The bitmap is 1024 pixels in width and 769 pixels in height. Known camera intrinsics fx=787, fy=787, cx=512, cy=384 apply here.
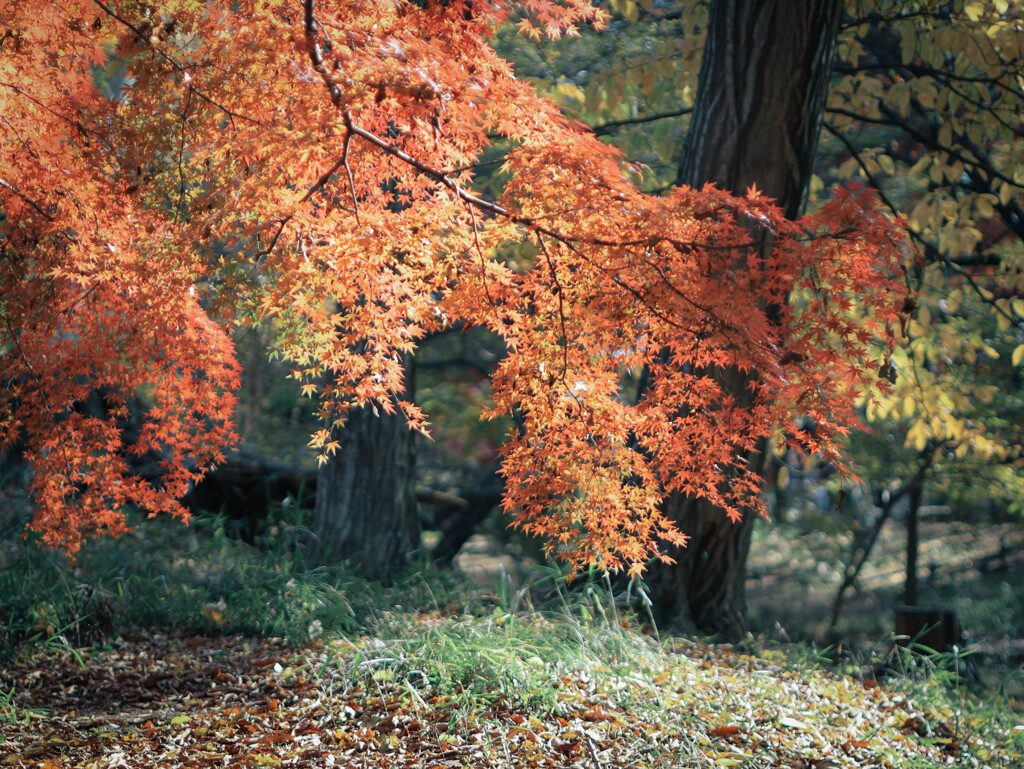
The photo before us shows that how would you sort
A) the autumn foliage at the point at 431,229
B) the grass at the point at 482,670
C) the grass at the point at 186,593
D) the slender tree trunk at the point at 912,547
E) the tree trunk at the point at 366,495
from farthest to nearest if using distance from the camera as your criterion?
the slender tree trunk at the point at 912,547, the tree trunk at the point at 366,495, the grass at the point at 186,593, the grass at the point at 482,670, the autumn foliage at the point at 431,229

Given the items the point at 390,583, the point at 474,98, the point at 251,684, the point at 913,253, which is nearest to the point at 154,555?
the point at 390,583

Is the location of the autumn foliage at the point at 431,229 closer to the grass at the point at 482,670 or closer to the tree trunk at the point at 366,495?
the grass at the point at 482,670

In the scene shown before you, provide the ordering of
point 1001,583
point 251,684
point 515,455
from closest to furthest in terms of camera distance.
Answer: point 515,455, point 251,684, point 1001,583

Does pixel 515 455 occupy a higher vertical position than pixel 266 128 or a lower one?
lower

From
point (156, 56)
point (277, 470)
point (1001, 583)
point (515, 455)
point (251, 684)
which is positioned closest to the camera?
point (156, 56)

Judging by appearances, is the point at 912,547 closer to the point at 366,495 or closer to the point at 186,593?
the point at 366,495

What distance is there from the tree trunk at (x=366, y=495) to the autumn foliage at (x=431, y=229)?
2.53m

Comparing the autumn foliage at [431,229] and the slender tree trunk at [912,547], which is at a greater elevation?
the autumn foliage at [431,229]

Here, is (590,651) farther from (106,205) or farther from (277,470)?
(277,470)

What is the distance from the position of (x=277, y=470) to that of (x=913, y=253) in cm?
615

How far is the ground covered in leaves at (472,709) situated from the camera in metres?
3.06

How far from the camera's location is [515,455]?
3162 mm

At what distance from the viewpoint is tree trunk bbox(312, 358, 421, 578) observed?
6.00 m

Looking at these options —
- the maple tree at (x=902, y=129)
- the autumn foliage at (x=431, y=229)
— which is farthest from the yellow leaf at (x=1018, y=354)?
the autumn foliage at (x=431, y=229)
